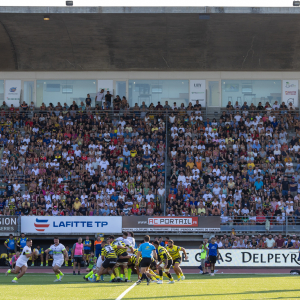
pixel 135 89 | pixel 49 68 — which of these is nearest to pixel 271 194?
pixel 135 89

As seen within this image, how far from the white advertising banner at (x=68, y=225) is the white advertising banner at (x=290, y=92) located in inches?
685

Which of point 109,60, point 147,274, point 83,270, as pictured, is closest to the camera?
point 147,274

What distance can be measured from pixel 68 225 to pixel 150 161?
6.95 meters

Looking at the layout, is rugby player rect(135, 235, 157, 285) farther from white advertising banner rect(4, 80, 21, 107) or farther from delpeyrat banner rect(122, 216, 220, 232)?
white advertising banner rect(4, 80, 21, 107)

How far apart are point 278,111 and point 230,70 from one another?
16.3 ft

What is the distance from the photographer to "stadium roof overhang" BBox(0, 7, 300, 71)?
33.3 metres

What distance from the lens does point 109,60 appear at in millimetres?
38375

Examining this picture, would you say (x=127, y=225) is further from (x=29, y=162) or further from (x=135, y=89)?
(x=135, y=89)

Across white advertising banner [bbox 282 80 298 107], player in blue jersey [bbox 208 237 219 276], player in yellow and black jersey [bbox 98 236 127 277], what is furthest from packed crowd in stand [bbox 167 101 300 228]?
player in yellow and black jersey [bbox 98 236 127 277]

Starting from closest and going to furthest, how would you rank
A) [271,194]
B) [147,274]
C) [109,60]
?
1. [147,274]
2. [271,194]
3. [109,60]

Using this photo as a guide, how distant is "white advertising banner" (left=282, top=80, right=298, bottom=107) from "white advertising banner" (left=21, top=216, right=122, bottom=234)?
17.4 meters

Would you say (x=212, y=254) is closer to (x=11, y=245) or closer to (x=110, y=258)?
(x=110, y=258)

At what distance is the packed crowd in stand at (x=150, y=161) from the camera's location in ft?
96.0

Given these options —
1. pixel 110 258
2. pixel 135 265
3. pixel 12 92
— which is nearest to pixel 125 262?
pixel 135 265
